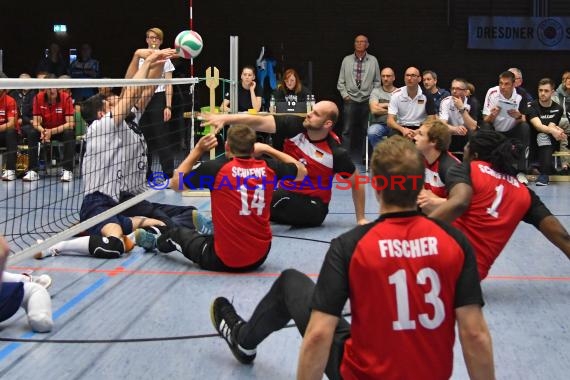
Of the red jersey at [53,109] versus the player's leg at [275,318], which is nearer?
the player's leg at [275,318]

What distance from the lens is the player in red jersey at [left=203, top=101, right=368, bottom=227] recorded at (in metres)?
7.26

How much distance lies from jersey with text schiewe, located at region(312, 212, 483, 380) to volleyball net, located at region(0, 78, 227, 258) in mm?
2549

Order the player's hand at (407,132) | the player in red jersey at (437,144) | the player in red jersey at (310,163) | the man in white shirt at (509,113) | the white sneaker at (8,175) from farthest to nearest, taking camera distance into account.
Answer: the white sneaker at (8,175), the man in white shirt at (509,113), the player's hand at (407,132), the player in red jersey at (310,163), the player in red jersey at (437,144)

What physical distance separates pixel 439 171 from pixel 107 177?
2.94 m

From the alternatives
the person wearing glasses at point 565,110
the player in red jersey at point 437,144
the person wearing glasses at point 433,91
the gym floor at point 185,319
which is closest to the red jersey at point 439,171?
the player in red jersey at point 437,144

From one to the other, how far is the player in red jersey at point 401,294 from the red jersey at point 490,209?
2416mm

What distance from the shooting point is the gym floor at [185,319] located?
407cm

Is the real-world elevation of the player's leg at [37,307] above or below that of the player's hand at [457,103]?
below

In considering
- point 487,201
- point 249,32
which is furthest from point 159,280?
point 249,32

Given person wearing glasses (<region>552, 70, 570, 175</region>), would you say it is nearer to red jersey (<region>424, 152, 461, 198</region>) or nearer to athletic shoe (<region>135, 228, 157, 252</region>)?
red jersey (<region>424, 152, 461, 198</region>)

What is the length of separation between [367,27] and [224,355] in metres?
11.9

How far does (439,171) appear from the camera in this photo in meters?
5.67

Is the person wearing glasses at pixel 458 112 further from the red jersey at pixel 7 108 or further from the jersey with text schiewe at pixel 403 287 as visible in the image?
the jersey with text schiewe at pixel 403 287

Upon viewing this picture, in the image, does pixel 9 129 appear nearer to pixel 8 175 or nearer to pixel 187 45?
pixel 8 175
